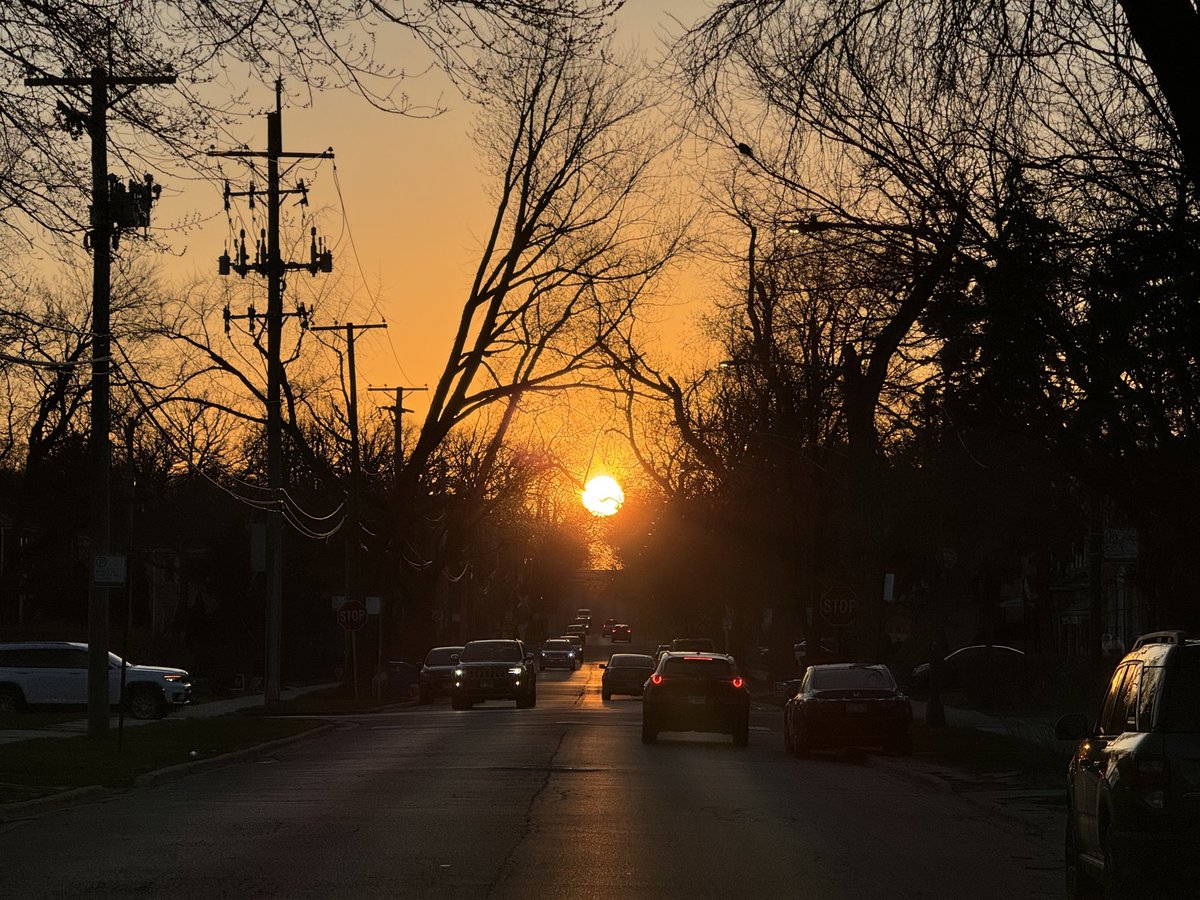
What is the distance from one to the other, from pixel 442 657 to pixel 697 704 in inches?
877

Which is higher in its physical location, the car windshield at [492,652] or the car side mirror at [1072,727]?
the car side mirror at [1072,727]

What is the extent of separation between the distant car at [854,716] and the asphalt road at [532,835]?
1.21 m

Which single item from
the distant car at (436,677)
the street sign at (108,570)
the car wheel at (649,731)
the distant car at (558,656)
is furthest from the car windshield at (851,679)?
the distant car at (558,656)

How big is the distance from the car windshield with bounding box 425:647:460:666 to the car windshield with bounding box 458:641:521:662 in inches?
152

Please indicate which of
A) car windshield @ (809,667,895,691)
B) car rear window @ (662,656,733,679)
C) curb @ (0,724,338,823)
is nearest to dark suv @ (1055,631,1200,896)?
curb @ (0,724,338,823)

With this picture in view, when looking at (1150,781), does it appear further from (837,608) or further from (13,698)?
(13,698)

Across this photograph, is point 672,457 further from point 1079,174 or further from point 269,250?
point 1079,174

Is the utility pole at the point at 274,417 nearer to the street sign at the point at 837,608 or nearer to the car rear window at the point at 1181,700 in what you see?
the street sign at the point at 837,608

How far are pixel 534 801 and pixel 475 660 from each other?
28.8m

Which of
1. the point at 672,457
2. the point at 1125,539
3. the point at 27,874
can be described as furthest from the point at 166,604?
the point at 27,874

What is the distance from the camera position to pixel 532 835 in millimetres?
14656

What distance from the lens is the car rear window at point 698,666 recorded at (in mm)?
30828

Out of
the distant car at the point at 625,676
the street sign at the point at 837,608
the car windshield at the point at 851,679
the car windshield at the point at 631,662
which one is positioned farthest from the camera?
the car windshield at the point at 631,662

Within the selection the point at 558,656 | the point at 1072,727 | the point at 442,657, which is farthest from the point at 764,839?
the point at 558,656
